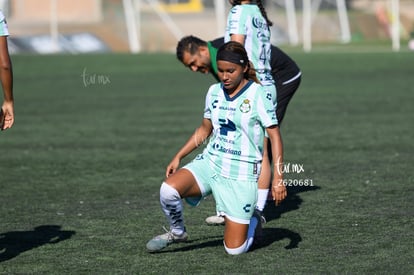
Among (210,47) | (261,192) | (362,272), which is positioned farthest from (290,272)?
(210,47)

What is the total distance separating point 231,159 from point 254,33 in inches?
63.9

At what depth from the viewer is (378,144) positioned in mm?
13250

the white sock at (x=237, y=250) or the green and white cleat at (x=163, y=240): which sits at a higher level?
the green and white cleat at (x=163, y=240)

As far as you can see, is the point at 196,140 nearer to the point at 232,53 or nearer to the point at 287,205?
the point at 232,53

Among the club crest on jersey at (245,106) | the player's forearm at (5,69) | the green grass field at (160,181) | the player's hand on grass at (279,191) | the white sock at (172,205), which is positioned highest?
the player's forearm at (5,69)

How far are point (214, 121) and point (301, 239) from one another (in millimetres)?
1132

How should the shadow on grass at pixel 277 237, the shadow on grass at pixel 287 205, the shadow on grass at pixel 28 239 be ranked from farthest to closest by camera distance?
the shadow on grass at pixel 287 205 → the shadow on grass at pixel 277 237 → the shadow on grass at pixel 28 239

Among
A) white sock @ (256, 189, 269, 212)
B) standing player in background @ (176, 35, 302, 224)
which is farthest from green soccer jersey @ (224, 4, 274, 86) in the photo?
white sock @ (256, 189, 269, 212)

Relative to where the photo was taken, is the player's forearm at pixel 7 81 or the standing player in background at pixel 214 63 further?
the standing player in background at pixel 214 63

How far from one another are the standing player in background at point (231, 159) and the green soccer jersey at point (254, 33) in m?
1.21

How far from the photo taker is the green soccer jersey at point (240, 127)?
711 cm

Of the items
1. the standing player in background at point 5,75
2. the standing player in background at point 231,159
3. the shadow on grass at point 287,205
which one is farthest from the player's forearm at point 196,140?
the shadow on grass at point 287,205

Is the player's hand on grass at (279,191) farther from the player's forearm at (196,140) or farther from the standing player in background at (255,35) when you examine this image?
the standing player in background at (255,35)

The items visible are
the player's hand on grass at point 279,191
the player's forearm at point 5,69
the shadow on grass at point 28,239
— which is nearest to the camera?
the player's forearm at point 5,69
